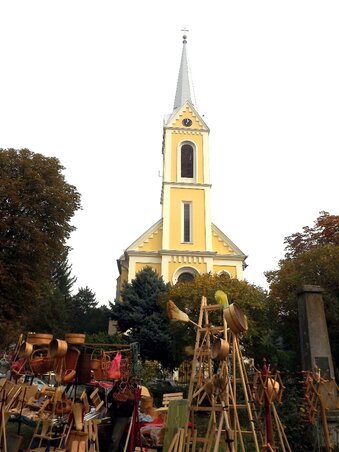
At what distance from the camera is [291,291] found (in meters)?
15.4

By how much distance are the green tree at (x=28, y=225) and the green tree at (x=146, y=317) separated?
5580 mm

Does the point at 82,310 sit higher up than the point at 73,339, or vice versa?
the point at 82,310

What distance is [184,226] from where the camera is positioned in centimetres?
2925

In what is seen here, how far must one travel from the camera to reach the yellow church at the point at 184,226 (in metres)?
27.8

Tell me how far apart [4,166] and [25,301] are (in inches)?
227

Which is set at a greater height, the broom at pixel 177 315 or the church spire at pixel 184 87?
the church spire at pixel 184 87

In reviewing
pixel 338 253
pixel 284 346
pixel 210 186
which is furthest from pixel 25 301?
pixel 210 186

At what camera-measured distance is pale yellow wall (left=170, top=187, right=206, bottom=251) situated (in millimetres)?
28375

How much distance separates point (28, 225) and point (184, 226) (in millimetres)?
13961

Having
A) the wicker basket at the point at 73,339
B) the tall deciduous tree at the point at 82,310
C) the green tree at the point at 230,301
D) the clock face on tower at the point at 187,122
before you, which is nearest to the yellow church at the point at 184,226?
the clock face on tower at the point at 187,122

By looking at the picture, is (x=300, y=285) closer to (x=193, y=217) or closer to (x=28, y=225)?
(x=28, y=225)

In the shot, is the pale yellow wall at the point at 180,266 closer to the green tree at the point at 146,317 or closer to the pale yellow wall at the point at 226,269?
the pale yellow wall at the point at 226,269

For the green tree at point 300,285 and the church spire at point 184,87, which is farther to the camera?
the church spire at point 184,87

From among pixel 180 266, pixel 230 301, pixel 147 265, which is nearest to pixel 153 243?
pixel 147 265
